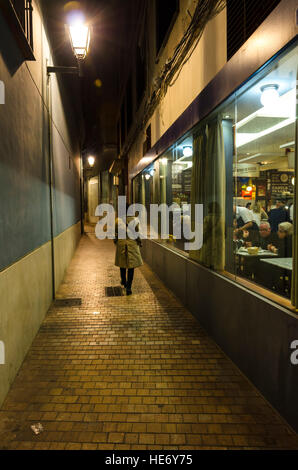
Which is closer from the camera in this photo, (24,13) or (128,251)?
(24,13)

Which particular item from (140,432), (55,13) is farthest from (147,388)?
(55,13)

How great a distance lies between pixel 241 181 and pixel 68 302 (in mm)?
4247

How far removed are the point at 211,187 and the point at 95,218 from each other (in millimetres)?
27423

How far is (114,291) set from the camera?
7.83m

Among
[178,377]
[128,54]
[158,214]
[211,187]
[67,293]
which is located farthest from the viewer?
[128,54]

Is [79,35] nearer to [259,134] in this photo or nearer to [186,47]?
[186,47]

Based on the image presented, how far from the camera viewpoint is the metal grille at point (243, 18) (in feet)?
11.5

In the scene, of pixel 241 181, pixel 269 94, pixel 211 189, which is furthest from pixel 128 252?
pixel 269 94

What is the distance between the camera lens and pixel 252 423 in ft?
10.0

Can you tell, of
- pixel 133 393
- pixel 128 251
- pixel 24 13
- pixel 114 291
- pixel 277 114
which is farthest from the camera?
pixel 114 291

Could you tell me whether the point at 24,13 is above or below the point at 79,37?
below

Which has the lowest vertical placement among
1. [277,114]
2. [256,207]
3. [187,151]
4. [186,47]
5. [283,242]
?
[283,242]

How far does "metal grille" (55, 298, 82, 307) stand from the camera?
677 centimetres

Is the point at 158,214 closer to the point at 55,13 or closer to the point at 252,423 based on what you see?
the point at 55,13
